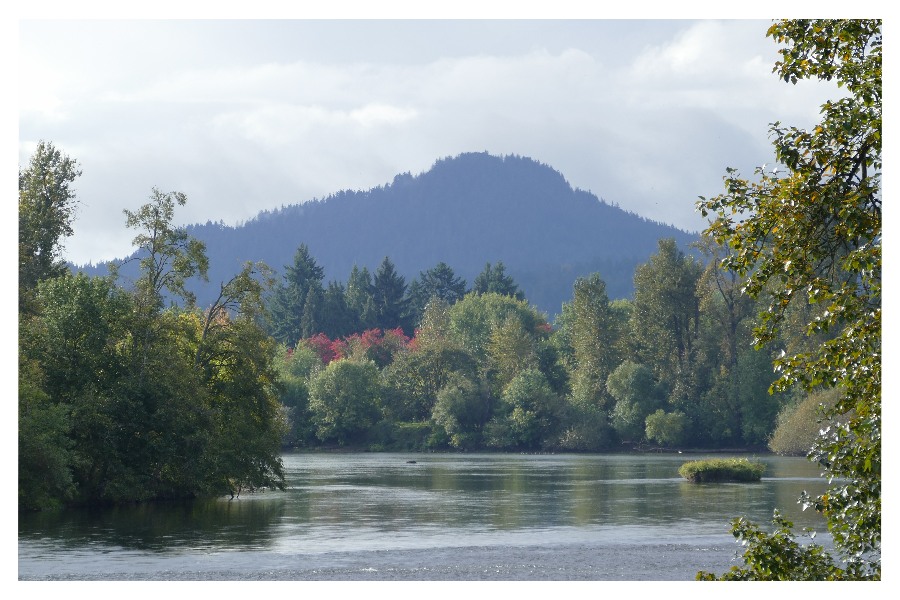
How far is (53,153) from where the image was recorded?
50469 mm

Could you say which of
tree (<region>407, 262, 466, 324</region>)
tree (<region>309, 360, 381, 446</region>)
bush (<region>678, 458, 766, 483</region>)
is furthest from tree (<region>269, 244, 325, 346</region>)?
bush (<region>678, 458, 766, 483</region>)

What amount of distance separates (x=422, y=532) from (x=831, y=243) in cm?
2339

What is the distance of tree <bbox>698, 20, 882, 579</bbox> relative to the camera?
453 inches

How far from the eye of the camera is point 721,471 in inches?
2254

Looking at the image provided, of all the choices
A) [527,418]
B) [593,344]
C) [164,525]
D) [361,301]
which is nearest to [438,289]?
[361,301]

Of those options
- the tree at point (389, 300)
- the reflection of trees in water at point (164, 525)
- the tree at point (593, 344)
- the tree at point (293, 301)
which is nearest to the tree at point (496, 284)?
the tree at point (389, 300)

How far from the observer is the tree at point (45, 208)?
48.6 meters

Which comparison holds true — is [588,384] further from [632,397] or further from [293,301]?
[293,301]

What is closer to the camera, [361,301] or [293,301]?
[293,301]

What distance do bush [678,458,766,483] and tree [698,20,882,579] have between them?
4541 cm

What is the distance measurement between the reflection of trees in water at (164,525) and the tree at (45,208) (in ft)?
44.2

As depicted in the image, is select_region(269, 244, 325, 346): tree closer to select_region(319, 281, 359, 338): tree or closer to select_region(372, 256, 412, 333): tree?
select_region(319, 281, 359, 338): tree

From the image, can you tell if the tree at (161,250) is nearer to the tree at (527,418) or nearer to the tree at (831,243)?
the tree at (831,243)
